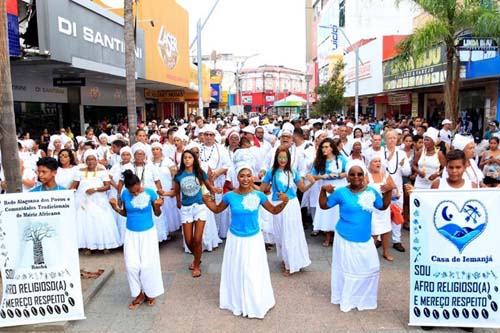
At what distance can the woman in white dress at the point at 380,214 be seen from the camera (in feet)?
20.3

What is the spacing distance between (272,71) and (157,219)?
94391mm

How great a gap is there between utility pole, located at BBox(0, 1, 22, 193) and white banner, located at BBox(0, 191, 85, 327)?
0.79 m

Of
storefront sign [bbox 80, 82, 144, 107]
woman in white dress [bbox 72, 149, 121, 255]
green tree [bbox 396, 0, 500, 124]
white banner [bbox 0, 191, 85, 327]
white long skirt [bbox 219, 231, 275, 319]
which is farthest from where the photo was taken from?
storefront sign [bbox 80, 82, 144, 107]

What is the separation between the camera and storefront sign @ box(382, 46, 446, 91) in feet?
59.2

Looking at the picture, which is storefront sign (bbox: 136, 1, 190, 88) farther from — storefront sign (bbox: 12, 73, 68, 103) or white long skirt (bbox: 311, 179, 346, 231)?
white long skirt (bbox: 311, 179, 346, 231)

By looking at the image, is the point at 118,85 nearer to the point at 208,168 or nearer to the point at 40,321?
the point at 208,168

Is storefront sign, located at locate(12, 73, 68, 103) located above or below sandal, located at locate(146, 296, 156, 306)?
above

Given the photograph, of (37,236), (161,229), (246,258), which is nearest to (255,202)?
(246,258)

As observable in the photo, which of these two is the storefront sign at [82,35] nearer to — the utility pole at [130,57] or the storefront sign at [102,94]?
the utility pole at [130,57]

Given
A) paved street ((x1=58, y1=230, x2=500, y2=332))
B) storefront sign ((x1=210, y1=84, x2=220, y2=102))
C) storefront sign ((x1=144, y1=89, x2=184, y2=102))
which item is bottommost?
paved street ((x1=58, y1=230, x2=500, y2=332))

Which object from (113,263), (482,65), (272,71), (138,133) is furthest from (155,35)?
(272,71)

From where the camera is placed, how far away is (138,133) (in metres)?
9.47

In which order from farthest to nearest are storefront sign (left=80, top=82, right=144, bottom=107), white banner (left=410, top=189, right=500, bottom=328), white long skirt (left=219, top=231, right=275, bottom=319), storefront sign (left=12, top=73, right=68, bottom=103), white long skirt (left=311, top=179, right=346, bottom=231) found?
1. storefront sign (left=80, top=82, right=144, bottom=107)
2. storefront sign (left=12, top=73, right=68, bottom=103)
3. white long skirt (left=311, top=179, right=346, bottom=231)
4. white long skirt (left=219, top=231, right=275, bottom=319)
5. white banner (left=410, top=189, right=500, bottom=328)

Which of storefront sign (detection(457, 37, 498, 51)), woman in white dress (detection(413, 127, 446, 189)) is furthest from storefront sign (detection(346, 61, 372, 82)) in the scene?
woman in white dress (detection(413, 127, 446, 189))
